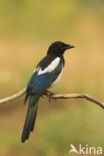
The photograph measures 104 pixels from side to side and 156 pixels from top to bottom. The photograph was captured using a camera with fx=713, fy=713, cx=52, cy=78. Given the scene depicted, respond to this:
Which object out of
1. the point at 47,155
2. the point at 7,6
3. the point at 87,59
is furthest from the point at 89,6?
the point at 47,155

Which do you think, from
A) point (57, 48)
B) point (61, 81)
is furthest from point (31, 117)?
point (61, 81)

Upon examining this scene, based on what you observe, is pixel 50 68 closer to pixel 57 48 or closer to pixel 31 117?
pixel 57 48

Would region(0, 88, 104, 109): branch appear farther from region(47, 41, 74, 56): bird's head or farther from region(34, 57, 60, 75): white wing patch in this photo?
region(47, 41, 74, 56): bird's head

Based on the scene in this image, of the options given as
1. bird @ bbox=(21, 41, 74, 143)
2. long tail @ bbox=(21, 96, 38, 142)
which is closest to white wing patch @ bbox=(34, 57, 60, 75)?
bird @ bbox=(21, 41, 74, 143)

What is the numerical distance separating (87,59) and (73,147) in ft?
5.22

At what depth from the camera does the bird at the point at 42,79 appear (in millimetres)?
2892

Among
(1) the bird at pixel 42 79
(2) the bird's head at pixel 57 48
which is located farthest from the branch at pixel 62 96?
(2) the bird's head at pixel 57 48

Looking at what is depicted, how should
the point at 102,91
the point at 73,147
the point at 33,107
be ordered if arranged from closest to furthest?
the point at 33,107 → the point at 73,147 → the point at 102,91

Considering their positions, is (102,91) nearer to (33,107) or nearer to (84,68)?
(84,68)

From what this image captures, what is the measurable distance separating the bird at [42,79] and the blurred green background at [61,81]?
0.68 meters

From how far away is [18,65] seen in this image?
4.87m

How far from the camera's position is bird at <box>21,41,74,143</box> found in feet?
9.49

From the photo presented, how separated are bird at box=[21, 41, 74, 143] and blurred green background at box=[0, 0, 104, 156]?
68 cm

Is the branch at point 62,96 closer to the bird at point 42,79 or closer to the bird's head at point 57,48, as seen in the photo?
the bird at point 42,79
